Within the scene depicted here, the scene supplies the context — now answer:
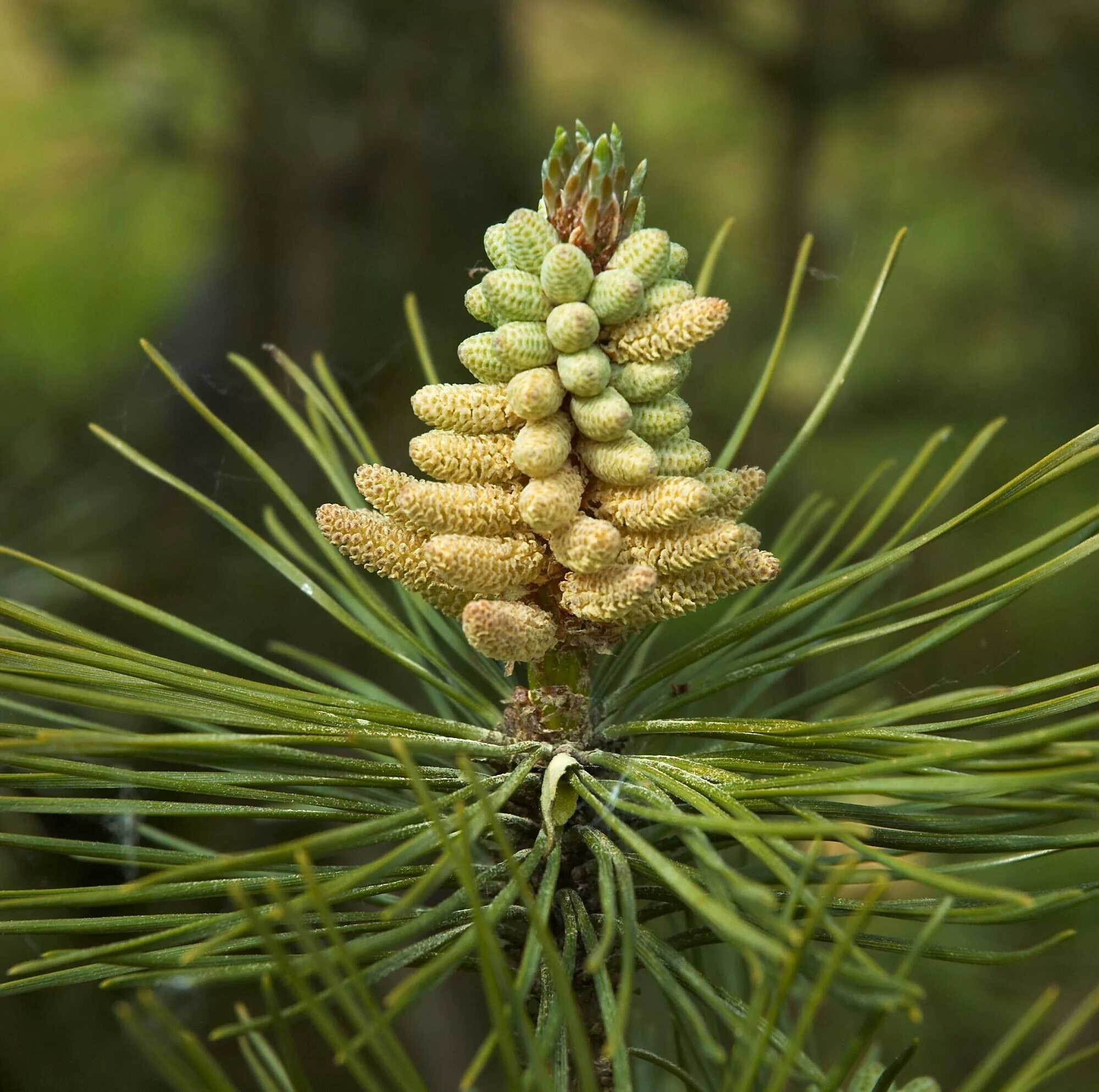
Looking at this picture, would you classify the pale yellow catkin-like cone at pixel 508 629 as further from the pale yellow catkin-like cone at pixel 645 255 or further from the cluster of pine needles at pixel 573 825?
the pale yellow catkin-like cone at pixel 645 255

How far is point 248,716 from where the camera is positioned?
481mm

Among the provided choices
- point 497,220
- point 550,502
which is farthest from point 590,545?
point 497,220

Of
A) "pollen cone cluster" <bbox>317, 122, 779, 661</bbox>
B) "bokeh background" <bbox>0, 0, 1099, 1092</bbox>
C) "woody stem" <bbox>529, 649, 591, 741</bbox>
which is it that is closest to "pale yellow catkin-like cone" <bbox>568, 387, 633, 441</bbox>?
"pollen cone cluster" <bbox>317, 122, 779, 661</bbox>

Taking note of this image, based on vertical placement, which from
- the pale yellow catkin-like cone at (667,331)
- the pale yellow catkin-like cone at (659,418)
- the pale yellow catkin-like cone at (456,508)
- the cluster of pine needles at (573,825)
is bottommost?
the cluster of pine needles at (573,825)

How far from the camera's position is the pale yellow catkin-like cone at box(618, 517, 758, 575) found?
504 millimetres

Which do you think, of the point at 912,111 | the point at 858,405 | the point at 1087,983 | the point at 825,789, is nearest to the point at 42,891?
the point at 825,789

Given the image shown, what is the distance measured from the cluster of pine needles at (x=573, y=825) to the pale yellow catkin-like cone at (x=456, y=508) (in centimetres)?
9

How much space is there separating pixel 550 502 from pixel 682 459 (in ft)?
0.25

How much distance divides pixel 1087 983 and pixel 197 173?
1793 mm

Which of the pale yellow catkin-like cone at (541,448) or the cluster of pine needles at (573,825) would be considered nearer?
the cluster of pine needles at (573,825)

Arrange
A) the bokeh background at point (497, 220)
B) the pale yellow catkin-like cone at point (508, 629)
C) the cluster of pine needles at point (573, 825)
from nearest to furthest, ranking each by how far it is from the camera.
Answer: the cluster of pine needles at point (573, 825), the pale yellow catkin-like cone at point (508, 629), the bokeh background at point (497, 220)

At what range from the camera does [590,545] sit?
0.50 metres

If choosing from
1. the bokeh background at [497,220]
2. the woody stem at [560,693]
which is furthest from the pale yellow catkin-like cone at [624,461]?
the bokeh background at [497,220]

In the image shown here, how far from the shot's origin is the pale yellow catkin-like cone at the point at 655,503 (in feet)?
1.65
